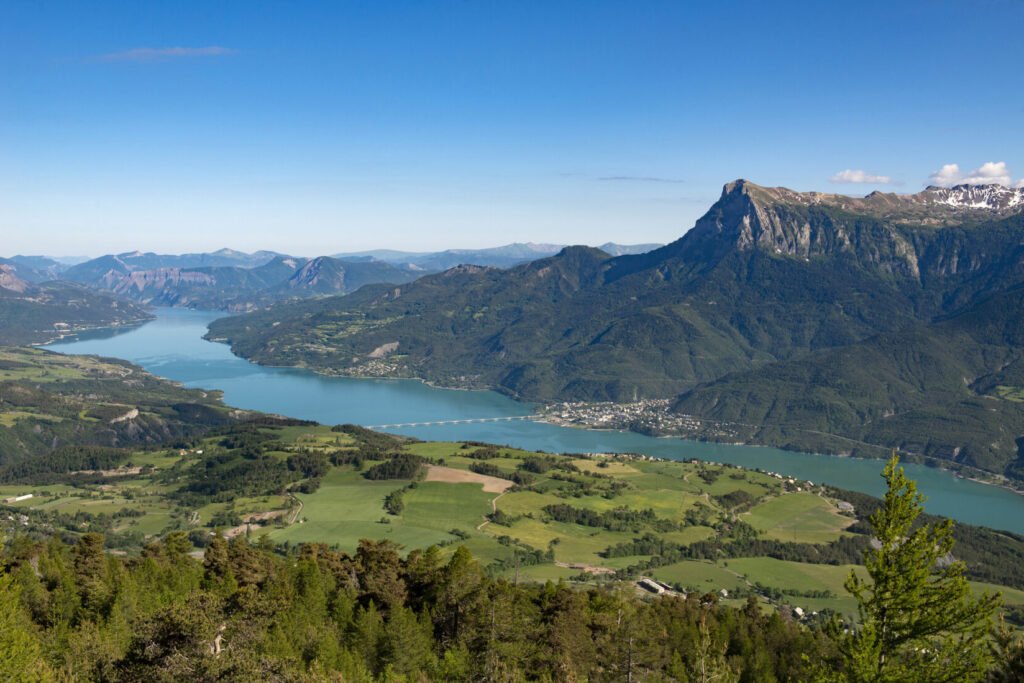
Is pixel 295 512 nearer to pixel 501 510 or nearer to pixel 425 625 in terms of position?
pixel 501 510

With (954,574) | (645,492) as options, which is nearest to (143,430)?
(645,492)

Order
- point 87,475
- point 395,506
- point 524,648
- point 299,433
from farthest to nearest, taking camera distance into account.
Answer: point 299,433
point 87,475
point 395,506
point 524,648

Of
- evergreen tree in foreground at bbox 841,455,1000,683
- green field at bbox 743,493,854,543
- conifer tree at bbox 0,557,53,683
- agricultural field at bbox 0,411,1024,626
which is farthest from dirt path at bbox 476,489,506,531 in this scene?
evergreen tree in foreground at bbox 841,455,1000,683

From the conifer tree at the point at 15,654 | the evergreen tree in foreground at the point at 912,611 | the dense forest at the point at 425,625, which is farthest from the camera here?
the conifer tree at the point at 15,654

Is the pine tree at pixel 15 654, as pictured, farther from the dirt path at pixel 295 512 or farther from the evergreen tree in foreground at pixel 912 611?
the dirt path at pixel 295 512

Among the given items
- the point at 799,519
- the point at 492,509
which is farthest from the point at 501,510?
the point at 799,519

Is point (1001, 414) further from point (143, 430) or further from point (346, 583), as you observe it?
point (143, 430)

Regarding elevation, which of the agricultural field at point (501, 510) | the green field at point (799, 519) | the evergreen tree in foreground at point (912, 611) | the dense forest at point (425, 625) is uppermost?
the evergreen tree in foreground at point (912, 611)

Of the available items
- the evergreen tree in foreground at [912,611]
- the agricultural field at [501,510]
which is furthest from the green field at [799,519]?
the evergreen tree in foreground at [912,611]
